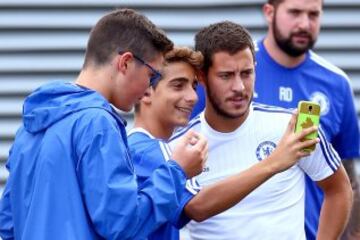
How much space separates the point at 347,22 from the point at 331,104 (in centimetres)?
150

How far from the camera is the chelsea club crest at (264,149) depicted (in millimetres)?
4398

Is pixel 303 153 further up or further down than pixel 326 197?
further up

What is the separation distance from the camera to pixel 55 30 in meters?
6.92

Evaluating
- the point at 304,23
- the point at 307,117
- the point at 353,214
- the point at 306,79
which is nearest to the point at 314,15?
the point at 304,23

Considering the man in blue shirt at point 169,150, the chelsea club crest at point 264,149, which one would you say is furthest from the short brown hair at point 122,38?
the chelsea club crest at point 264,149

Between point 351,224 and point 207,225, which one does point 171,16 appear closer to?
point 351,224

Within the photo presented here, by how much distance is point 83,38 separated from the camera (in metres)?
6.91

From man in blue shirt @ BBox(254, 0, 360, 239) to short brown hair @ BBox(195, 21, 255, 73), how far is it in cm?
110

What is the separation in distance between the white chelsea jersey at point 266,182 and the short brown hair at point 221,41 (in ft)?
0.83

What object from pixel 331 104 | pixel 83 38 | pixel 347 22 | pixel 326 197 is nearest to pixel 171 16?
pixel 83 38

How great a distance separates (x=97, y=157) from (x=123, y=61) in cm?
35

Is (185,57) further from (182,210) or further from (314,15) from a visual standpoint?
(314,15)

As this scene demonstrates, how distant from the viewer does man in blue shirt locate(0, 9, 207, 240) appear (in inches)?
139

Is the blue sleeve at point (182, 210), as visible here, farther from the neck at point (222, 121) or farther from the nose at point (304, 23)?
the nose at point (304, 23)
